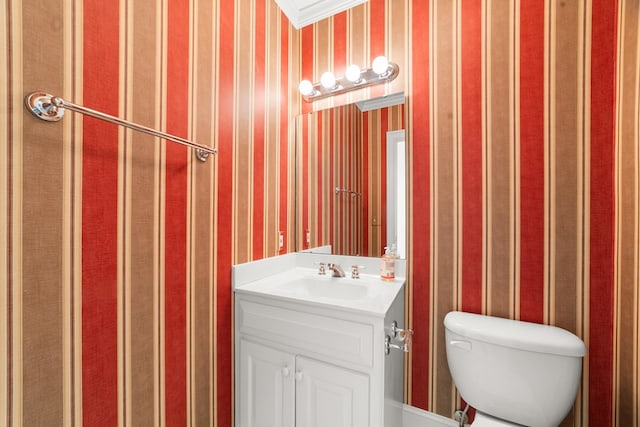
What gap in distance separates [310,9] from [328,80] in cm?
51

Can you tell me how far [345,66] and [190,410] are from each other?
6.16 feet

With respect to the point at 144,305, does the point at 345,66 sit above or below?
above

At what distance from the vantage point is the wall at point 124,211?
685mm

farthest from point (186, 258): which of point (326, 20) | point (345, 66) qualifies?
point (326, 20)

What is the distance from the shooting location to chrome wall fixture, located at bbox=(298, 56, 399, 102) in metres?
1.44

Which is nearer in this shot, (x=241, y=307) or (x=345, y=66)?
(x=241, y=307)

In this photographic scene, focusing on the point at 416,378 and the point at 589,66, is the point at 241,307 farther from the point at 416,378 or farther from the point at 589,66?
the point at 589,66

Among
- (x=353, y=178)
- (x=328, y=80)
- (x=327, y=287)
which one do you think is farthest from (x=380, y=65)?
(x=327, y=287)

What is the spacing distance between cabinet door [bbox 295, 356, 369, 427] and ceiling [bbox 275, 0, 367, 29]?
6.25 ft

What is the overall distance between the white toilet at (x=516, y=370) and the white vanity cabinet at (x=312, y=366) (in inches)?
11.7

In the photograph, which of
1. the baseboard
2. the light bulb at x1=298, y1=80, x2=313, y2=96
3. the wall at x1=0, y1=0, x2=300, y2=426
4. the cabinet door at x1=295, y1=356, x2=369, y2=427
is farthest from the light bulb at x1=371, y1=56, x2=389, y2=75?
the baseboard

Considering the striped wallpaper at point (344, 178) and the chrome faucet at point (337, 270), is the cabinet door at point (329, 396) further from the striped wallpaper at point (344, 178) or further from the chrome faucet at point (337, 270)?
the striped wallpaper at point (344, 178)

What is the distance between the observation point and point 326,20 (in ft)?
5.55

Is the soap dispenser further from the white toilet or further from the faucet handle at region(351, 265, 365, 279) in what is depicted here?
the white toilet
